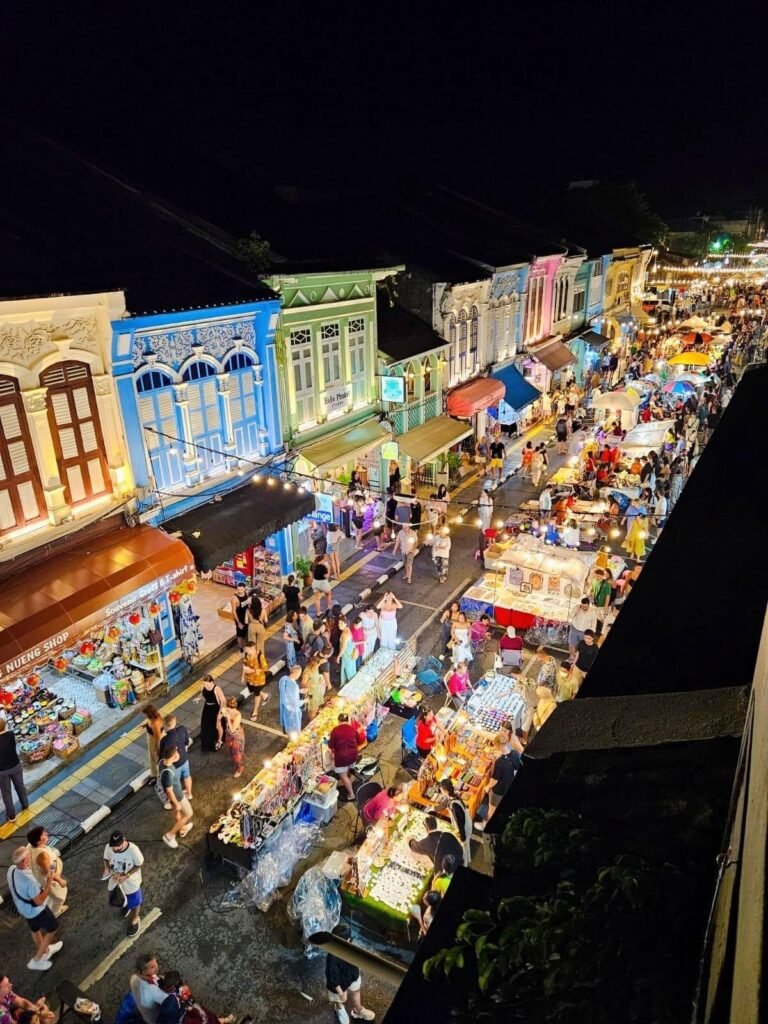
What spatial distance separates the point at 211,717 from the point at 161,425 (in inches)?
236

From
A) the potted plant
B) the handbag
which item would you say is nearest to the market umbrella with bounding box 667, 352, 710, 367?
the potted plant

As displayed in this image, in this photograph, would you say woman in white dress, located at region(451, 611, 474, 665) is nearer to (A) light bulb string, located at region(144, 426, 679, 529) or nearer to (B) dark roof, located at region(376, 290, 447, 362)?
(A) light bulb string, located at region(144, 426, 679, 529)

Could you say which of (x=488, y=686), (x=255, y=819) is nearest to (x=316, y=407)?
(x=488, y=686)

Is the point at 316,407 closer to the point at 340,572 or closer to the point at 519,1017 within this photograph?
the point at 340,572

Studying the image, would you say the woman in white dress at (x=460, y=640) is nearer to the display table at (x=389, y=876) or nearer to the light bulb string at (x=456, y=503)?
the light bulb string at (x=456, y=503)

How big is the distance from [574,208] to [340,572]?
43.8 metres

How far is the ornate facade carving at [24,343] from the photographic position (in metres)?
10.7

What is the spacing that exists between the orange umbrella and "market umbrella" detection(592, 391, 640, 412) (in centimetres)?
1283

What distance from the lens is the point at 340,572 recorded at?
63.4ft

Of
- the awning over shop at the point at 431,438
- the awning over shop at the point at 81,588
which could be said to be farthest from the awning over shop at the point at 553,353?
the awning over shop at the point at 81,588

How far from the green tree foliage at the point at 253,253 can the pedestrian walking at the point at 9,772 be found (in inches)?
447

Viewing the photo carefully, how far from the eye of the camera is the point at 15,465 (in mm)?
11289

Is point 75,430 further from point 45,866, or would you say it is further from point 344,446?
point 344,446

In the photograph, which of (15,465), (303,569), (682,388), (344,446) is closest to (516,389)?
(682,388)
